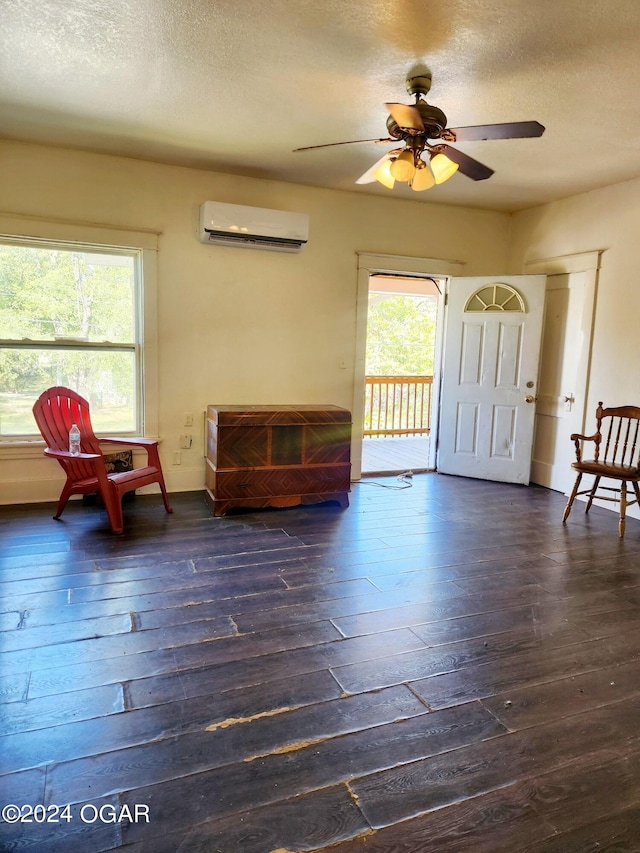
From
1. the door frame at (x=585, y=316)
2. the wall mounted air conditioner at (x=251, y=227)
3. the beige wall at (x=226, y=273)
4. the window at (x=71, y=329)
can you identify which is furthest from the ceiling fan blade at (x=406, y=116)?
Answer: the door frame at (x=585, y=316)

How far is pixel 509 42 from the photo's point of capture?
2.45m

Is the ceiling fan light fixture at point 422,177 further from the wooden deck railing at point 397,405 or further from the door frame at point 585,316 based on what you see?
the wooden deck railing at point 397,405

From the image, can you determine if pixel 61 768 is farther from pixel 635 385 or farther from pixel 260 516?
pixel 635 385

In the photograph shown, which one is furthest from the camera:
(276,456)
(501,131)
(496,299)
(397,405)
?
(397,405)

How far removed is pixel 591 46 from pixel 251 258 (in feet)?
9.40

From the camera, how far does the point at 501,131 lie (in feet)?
8.44

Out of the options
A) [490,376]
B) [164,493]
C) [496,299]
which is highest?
[496,299]

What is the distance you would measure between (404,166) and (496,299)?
278 cm

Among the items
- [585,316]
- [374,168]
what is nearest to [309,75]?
[374,168]

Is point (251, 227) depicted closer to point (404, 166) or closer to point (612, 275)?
point (404, 166)

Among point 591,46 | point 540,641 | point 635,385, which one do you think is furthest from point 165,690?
point 635,385

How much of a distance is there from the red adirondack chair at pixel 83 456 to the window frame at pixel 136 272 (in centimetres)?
42

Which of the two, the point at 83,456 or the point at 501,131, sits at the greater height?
the point at 501,131

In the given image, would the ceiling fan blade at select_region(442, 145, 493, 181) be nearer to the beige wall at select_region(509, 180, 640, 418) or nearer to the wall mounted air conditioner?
the wall mounted air conditioner
